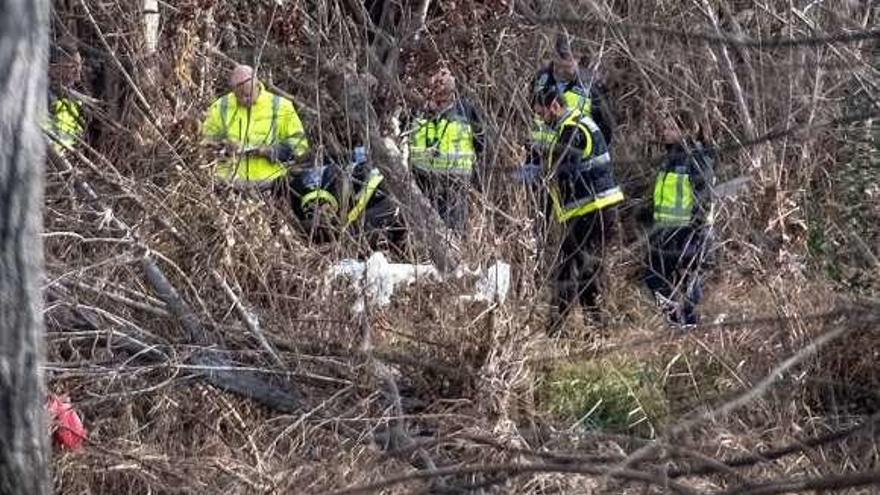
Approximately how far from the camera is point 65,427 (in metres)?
6.34

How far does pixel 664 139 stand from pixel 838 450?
3002 millimetres

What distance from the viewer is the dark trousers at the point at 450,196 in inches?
286

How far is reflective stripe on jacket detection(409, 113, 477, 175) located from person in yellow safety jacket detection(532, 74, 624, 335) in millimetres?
364

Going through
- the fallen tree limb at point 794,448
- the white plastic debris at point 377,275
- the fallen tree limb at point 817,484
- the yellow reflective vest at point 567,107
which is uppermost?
the fallen tree limb at point 817,484

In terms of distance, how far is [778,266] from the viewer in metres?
7.79

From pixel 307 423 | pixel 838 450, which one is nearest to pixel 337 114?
pixel 307 423

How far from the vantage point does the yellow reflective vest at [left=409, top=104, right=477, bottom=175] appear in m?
7.59

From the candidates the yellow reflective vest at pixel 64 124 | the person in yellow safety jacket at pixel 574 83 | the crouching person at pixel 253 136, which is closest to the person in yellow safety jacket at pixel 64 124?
the yellow reflective vest at pixel 64 124

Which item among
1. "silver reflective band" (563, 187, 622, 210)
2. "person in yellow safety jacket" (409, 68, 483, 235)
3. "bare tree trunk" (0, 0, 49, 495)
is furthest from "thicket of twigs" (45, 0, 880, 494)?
"bare tree trunk" (0, 0, 49, 495)

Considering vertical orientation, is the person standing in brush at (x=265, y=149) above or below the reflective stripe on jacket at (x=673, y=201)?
above

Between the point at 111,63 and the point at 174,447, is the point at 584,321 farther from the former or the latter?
the point at 111,63

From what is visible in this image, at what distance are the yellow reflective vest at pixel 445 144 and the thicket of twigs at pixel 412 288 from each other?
0.46 ft

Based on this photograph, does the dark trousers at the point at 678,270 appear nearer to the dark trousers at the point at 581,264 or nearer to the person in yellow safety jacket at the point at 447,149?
the dark trousers at the point at 581,264

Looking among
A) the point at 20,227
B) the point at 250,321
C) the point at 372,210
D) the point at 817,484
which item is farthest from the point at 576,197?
the point at 20,227
